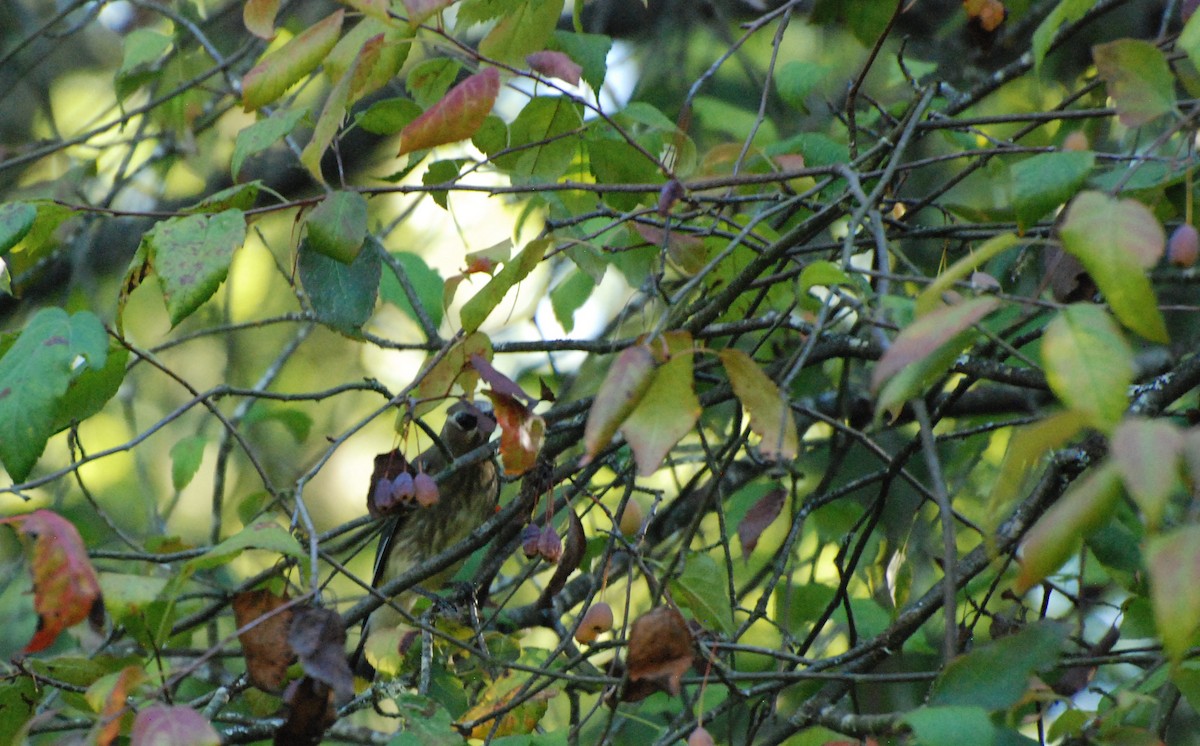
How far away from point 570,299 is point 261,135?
1.36 meters

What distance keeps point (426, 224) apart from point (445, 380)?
4.11 m

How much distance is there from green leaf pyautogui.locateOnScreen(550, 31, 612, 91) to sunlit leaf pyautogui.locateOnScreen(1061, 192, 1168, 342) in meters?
1.51

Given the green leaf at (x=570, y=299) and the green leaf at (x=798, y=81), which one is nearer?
the green leaf at (x=798, y=81)

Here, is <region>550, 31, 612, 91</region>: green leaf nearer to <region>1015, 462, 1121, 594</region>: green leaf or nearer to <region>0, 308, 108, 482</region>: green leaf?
<region>0, 308, 108, 482</region>: green leaf

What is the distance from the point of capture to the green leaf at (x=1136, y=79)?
5.49ft

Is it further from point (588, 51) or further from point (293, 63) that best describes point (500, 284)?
point (588, 51)

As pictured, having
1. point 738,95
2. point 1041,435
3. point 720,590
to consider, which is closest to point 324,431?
point 738,95

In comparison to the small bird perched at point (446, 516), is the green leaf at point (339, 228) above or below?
above

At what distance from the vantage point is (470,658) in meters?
3.45

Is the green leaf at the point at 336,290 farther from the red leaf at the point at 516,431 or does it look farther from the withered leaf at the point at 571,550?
the withered leaf at the point at 571,550

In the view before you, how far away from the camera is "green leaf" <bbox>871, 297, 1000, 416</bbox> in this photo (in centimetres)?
125

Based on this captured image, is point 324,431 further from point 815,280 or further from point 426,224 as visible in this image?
point 815,280

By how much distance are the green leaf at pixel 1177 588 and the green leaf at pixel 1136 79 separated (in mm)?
808

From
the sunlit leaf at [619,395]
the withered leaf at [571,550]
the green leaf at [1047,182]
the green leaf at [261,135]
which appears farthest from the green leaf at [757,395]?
the green leaf at [261,135]
